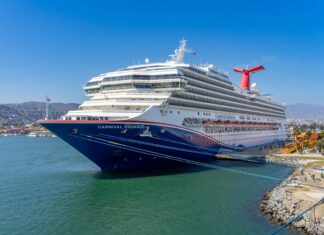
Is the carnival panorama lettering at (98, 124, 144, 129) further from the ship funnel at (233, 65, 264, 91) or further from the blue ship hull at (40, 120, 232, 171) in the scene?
the ship funnel at (233, 65, 264, 91)

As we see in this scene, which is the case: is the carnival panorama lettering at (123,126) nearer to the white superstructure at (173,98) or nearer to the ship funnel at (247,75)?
the white superstructure at (173,98)

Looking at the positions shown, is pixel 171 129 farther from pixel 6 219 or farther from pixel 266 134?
pixel 266 134

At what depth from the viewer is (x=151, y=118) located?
2514cm

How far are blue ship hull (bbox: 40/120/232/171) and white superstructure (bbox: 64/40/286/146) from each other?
3.02 ft

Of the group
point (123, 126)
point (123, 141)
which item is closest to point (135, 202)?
point (123, 141)

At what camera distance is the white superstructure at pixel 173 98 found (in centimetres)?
2600

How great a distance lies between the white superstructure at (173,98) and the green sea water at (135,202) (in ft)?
18.7

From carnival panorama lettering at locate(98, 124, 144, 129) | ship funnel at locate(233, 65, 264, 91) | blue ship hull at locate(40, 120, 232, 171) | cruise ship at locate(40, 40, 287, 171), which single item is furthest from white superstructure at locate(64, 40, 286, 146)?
ship funnel at locate(233, 65, 264, 91)

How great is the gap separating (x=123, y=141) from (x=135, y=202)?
6061 millimetres

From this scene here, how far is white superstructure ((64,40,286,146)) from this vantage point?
26000 millimetres

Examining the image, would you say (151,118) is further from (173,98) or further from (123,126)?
(173,98)

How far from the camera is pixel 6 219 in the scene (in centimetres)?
1703

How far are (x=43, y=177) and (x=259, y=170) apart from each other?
24.1m

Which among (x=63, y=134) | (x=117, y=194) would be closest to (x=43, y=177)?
(x=63, y=134)
